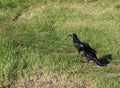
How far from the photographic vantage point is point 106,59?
51.3 ft

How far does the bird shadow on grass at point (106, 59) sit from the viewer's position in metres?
15.6

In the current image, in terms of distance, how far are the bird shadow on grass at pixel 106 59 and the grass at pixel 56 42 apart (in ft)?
0.16

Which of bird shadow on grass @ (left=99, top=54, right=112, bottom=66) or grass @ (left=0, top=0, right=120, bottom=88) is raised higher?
grass @ (left=0, top=0, right=120, bottom=88)

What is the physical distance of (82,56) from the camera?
15797 mm

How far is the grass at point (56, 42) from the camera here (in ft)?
44.6

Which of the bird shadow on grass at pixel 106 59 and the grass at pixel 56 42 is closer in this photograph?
the grass at pixel 56 42

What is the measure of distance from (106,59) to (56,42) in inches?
96.0

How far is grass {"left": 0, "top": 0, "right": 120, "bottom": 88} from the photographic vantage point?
44.6 feet

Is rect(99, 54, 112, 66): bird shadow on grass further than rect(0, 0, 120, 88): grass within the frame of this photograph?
Yes

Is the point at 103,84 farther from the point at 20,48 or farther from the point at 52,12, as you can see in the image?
the point at 52,12

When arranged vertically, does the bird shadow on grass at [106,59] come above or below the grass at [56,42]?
below

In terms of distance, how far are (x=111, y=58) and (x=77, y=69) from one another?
82.5 inches

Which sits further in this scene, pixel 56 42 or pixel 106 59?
pixel 56 42

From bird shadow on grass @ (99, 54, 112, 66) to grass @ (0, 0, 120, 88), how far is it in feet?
0.16
